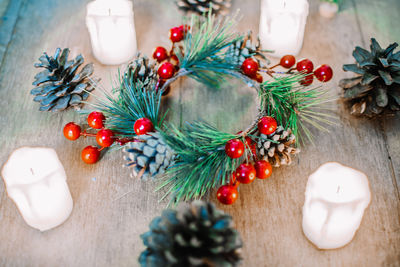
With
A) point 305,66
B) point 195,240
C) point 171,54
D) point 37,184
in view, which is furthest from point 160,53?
point 195,240

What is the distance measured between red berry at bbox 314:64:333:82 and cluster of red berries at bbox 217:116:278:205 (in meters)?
0.19

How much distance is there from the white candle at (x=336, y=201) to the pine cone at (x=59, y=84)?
1.70 feet

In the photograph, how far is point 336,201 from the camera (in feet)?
2.14

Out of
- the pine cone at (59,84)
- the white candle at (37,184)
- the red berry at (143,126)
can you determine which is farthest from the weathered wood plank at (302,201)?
the pine cone at (59,84)

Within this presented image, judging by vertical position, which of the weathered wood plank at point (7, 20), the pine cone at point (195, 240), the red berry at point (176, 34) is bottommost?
the pine cone at point (195, 240)

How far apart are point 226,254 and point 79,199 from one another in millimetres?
352

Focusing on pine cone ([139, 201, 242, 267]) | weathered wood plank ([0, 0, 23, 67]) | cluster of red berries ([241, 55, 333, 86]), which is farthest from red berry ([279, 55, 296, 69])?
weathered wood plank ([0, 0, 23, 67])

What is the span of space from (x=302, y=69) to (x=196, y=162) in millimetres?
340

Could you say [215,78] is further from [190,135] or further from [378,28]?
[378,28]

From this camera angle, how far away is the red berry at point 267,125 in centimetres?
78

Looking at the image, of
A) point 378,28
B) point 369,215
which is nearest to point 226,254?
point 369,215

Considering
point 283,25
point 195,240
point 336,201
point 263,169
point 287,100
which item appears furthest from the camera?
point 283,25

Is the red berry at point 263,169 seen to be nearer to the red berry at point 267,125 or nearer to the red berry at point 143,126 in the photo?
the red berry at point 267,125

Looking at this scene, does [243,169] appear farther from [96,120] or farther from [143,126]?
[96,120]
